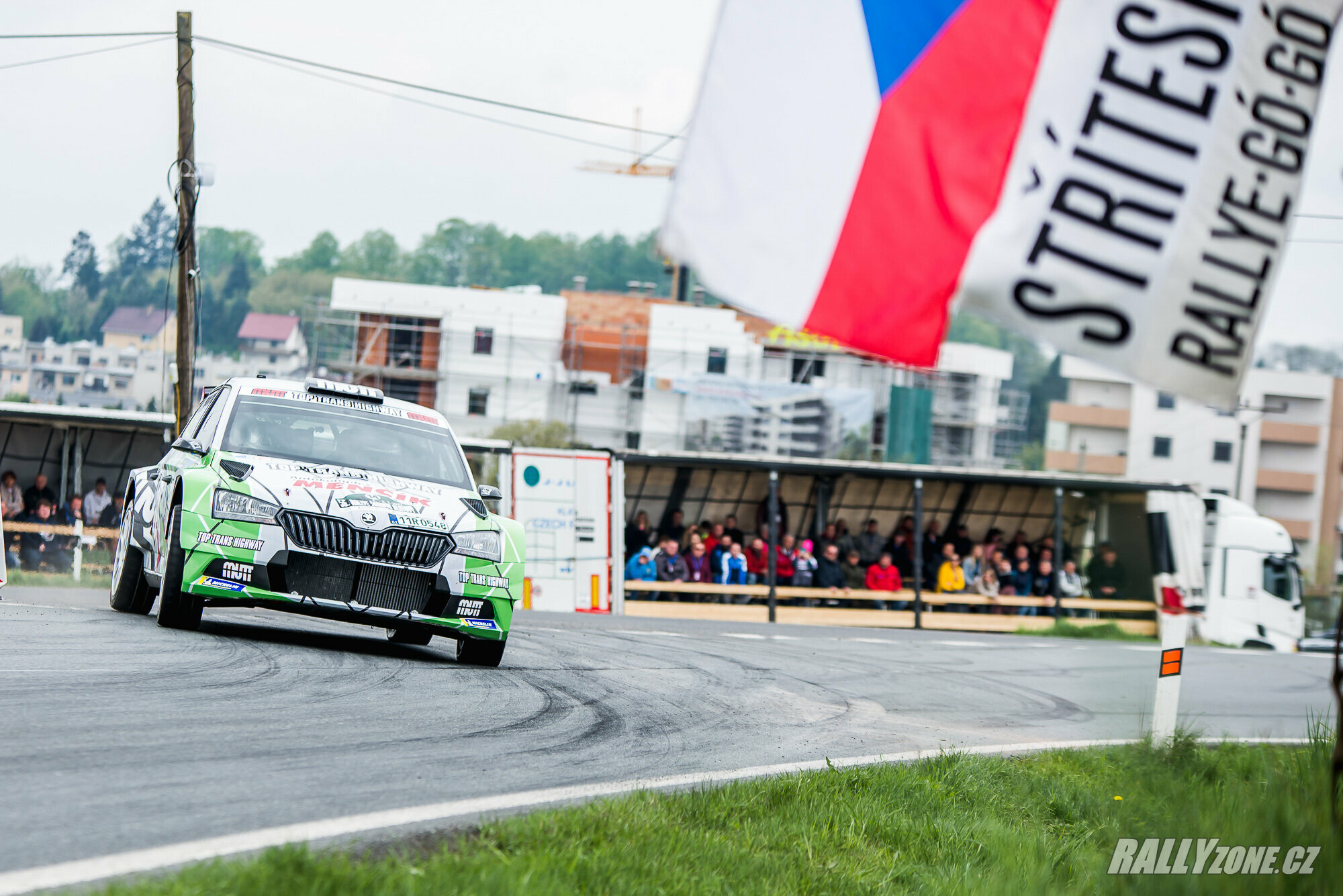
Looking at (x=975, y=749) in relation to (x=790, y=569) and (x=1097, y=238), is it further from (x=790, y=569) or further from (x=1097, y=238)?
(x=790, y=569)

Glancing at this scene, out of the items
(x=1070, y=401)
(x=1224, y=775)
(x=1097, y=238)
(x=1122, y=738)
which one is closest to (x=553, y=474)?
(x=1122, y=738)

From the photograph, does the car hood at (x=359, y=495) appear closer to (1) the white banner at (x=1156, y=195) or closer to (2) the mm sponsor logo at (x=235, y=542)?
(2) the mm sponsor logo at (x=235, y=542)

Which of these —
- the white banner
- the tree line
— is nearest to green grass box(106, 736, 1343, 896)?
the white banner

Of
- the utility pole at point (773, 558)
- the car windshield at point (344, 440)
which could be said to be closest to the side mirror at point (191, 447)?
the car windshield at point (344, 440)

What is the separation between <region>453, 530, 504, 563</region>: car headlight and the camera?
892 centimetres

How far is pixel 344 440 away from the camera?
9859 mm

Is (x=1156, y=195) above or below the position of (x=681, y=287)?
below

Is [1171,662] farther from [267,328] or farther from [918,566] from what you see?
[267,328]

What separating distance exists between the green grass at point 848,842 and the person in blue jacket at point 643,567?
52.8 ft

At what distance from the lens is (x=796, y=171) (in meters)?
3.21

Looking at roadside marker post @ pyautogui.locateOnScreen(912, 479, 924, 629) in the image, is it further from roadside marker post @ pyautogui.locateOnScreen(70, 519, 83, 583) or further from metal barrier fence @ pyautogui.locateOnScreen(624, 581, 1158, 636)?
roadside marker post @ pyautogui.locateOnScreen(70, 519, 83, 583)

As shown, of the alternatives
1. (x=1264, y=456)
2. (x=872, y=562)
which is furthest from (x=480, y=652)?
(x=1264, y=456)

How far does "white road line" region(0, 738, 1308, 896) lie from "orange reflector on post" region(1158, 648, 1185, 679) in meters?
2.77

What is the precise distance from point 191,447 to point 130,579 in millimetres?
2141
